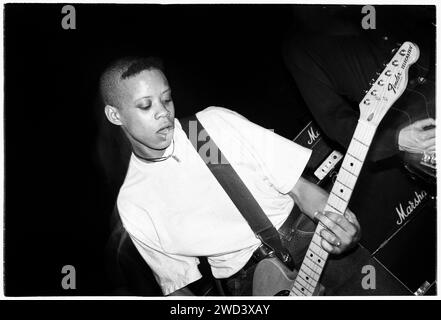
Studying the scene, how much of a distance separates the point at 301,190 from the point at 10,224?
4.05 feet

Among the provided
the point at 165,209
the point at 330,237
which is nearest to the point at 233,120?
the point at 165,209

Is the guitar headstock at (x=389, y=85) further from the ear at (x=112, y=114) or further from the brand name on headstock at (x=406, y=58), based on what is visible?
the ear at (x=112, y=114)

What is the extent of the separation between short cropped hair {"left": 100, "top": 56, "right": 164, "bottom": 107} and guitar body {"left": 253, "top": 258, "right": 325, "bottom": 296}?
90cm

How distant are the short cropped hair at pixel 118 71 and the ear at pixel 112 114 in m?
0.02

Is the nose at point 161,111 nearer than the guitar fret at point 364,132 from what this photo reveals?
No

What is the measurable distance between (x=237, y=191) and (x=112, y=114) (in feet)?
1.95

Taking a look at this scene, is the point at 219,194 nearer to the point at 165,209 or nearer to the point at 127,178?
the point at 165,209

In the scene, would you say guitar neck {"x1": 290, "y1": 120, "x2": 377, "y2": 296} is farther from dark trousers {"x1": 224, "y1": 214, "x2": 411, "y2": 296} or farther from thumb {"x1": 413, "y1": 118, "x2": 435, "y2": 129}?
thumb {"x1": 413, "y1": 118, "x2": 435, "y2": 129}

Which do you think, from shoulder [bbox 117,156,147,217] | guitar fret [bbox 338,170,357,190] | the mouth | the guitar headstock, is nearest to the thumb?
the guitar headstock

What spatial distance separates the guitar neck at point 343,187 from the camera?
6.89 ft

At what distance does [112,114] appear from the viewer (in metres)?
2.22

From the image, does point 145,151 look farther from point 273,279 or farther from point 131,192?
point 273,279

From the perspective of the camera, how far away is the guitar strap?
223 centimetres

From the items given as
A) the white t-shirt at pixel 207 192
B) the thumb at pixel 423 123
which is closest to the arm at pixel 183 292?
the white t-shirt at pixel 207 192
